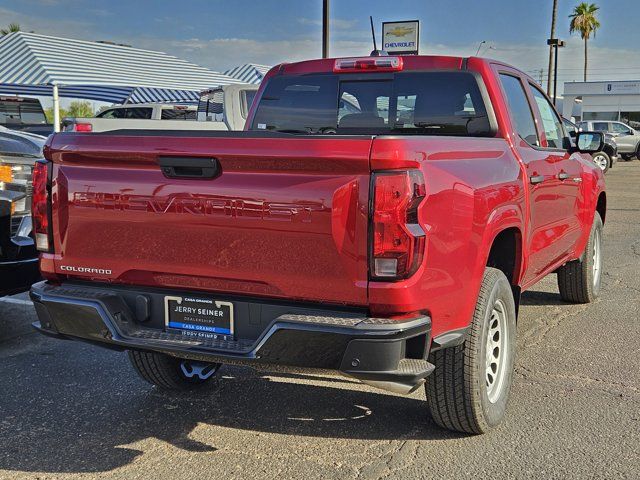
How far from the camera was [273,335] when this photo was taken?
2812 mm

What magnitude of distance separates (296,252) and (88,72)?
16.7 m

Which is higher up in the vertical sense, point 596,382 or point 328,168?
point 328,168

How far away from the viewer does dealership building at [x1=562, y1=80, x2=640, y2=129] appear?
4706cm

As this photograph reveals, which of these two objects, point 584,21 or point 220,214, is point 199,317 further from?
point 584,21

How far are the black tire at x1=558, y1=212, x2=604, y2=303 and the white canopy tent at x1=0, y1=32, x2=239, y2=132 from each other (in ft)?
36.6

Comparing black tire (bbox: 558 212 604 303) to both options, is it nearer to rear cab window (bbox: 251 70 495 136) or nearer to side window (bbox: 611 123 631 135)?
rear cab window (bbox: 251 70 495 136)

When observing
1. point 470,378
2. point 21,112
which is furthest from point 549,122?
point 21,112

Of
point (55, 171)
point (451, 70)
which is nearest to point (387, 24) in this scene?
point (451, 70)

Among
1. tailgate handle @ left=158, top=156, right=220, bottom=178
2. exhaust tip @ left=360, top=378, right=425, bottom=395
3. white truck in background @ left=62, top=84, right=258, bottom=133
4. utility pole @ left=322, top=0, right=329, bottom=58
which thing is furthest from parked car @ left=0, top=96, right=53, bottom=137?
exhaust tip @ left=360, top=378, right=425, bottom=395

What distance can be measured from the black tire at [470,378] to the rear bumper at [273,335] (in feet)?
1.18

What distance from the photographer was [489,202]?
11.0 ft

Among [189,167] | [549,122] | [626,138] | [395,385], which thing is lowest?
[395,385]

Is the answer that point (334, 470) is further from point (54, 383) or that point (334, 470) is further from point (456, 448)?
point (54, 383)

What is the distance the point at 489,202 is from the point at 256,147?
46.8 inches
